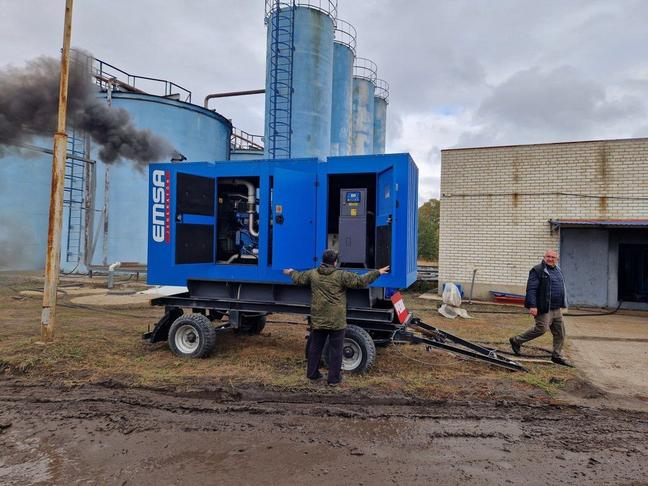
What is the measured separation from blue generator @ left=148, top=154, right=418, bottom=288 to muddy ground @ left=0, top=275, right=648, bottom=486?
1.32m

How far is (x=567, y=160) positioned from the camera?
41.0 feet

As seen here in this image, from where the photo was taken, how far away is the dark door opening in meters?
12.5

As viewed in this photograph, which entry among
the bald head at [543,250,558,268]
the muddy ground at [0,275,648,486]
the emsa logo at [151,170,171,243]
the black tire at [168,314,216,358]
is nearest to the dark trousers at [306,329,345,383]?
the muddy ground at [0,275,648,486]

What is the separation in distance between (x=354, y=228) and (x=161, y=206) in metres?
2.94

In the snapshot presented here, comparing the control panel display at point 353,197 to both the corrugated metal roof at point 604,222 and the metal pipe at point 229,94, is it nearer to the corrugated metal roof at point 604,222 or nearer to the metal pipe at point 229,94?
the corrugated metal roof at point 604,222

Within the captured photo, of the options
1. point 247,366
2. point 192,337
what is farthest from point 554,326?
point 192,337

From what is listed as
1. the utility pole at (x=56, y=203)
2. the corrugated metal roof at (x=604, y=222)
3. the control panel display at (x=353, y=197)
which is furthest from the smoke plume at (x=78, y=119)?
the corrugated metal roof at (x=604, y=222)

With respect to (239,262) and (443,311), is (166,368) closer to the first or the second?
(239,262)

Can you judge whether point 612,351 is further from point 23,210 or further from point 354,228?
point 23,210

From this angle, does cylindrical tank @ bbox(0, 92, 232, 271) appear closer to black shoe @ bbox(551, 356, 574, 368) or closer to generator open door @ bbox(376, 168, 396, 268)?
generator open door @ bbox(376, 168, 396, 268)

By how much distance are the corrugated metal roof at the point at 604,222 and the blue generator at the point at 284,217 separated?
25.6ft

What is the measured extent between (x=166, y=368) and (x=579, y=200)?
39.0ft

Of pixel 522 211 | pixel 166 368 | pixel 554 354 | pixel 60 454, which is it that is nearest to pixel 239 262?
pixel 166 368

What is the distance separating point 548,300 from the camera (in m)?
6.53
